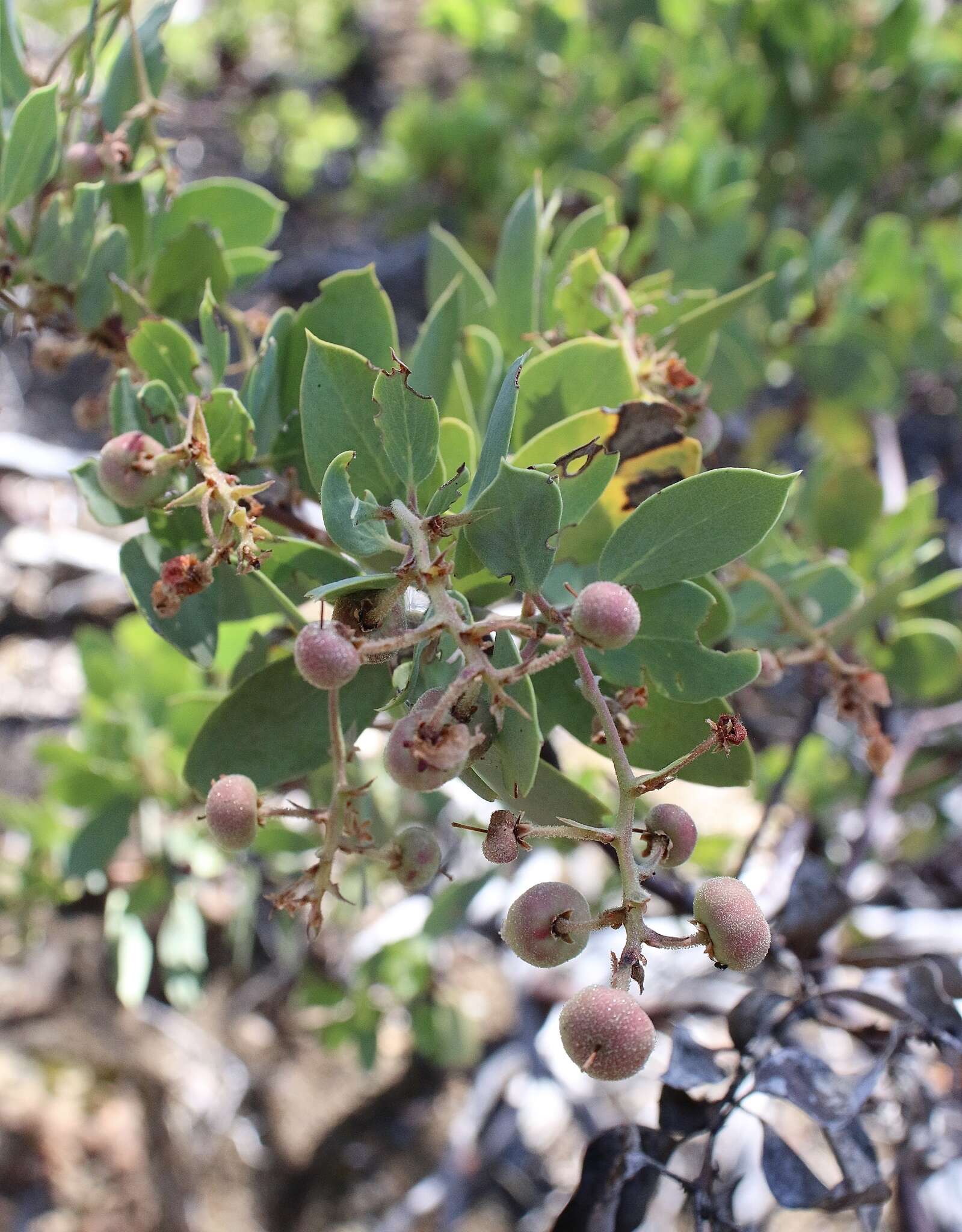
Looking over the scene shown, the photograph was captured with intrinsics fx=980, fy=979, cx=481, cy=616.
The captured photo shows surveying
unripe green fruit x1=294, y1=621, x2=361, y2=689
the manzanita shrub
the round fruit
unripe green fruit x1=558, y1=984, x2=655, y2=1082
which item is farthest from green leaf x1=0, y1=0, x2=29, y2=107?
unripe green fruit x1=558, y1=984, x2=655, y2=1082

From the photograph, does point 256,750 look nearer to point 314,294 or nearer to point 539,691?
point 539,691

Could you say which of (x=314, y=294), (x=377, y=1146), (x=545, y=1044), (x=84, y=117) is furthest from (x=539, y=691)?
(x=314, y=294)

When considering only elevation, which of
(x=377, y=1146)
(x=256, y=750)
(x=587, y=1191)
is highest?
(x=256, y=750)

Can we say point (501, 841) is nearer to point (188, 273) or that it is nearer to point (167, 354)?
point (167, 354)

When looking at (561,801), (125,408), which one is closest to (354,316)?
(125,408)

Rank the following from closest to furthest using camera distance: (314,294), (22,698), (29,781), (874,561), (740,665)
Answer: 1. (740,665)
2. (874,561)
3. (29,781)
4. (22,698)
5. (314,294)

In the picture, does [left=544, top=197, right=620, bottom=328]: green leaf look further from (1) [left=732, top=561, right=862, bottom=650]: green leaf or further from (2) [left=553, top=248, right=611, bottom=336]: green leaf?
(1) [left=732, top=561, right=862, bottom=650]: green leaf

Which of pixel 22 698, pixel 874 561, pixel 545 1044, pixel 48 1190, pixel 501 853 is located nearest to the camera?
pixel 501 853
